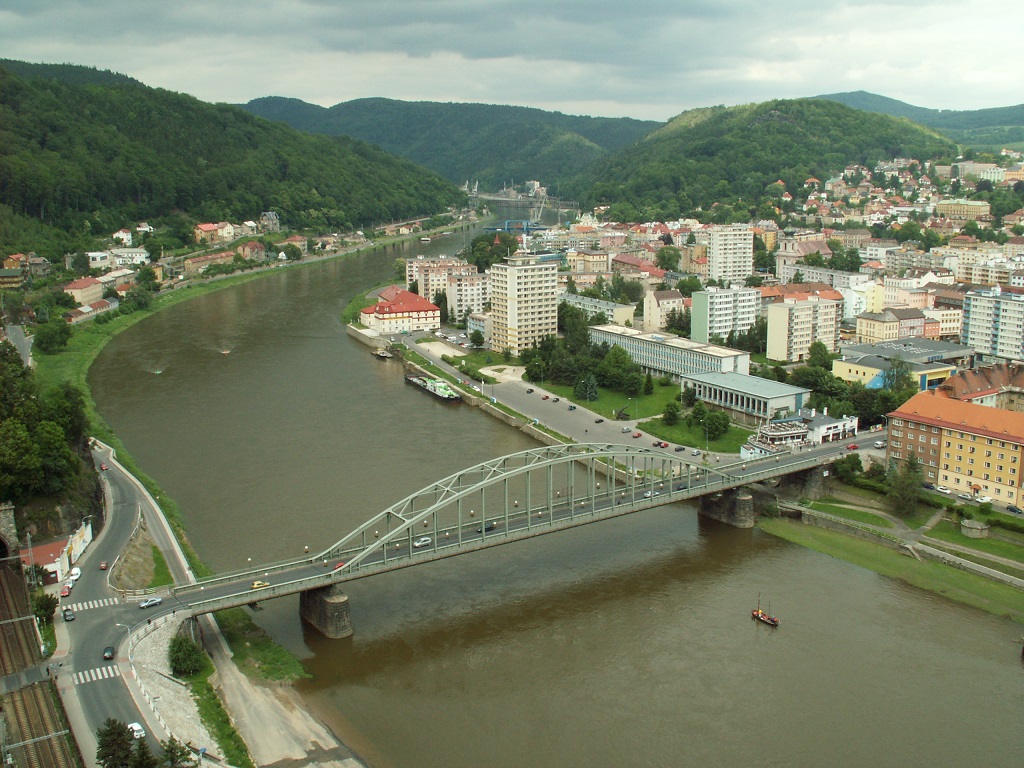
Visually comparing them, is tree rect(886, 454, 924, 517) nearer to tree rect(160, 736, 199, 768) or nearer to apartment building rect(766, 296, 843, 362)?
apartment building rect(766, 296, 843, 362)

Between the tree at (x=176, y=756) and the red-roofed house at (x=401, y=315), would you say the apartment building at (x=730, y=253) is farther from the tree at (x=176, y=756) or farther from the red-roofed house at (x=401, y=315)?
the tree at (x=176, y=756)

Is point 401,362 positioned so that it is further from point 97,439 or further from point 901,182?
point 901,182

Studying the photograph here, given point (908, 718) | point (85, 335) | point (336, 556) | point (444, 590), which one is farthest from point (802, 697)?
point (85, 335)

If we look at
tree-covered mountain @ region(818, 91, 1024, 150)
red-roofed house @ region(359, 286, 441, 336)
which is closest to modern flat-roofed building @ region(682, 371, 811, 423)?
red-roofed house @ region(359, 286, 441, 336)

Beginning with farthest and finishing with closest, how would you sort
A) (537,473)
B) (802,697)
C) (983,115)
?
(983,115), (537,473), (802,697)

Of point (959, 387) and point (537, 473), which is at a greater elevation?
point (959, 387)

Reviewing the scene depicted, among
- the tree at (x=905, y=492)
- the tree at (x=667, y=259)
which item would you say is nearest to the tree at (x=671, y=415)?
the tree at (x=905, y=492)
